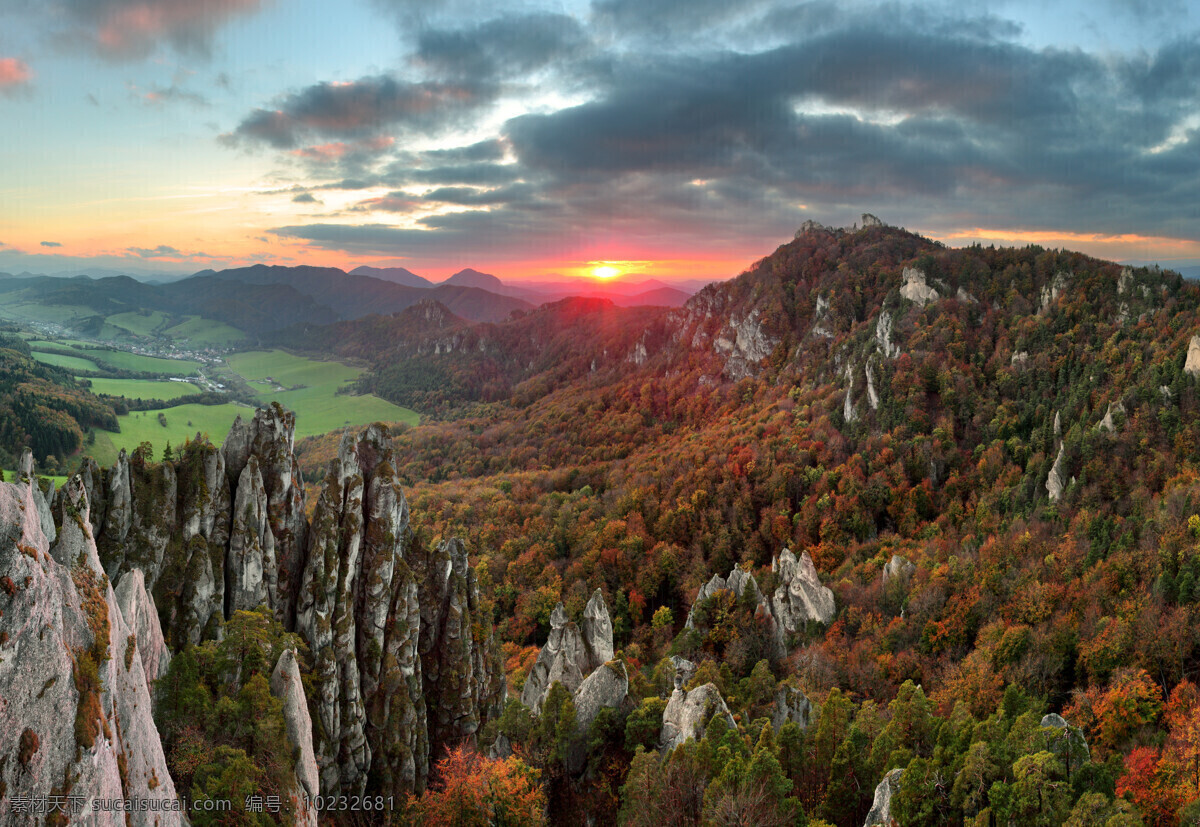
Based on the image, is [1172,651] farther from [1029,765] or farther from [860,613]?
[1029,765]

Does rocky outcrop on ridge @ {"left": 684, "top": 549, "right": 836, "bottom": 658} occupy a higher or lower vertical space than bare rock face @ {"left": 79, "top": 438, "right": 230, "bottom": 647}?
lower

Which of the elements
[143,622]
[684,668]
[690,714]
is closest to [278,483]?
[143,622]

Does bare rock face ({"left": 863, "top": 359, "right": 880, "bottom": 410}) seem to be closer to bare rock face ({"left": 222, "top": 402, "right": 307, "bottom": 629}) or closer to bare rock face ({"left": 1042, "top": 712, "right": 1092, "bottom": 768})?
bare rock face ({"left": 1042, "top": 712, "right": 1092, "bottom": 768})

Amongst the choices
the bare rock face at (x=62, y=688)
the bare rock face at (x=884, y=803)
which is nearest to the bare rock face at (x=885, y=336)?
the bare rock face at (x=884, y=803)

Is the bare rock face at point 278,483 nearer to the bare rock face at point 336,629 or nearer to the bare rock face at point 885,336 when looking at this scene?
the bare rock face at point 336,629

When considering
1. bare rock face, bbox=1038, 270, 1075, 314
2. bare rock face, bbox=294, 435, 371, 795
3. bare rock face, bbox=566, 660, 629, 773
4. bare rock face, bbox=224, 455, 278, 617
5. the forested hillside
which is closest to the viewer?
bare rock face, bbox=224, 455, 278, 617

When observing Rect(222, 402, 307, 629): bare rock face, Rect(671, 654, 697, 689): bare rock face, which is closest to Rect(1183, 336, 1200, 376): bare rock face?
Rect(671, 654, 697, 689): bare rock face

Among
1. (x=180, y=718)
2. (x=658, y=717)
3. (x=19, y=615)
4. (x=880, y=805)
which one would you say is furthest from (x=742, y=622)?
(x=19, y=615)
